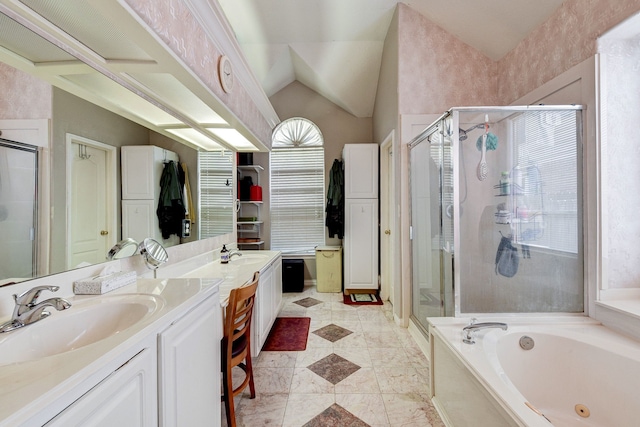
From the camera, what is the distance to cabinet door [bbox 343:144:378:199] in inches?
137

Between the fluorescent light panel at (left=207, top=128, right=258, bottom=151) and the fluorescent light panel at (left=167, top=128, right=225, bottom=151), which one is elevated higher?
the fluorescent light panel at (left=207, top=128, right=258, bottom=151)

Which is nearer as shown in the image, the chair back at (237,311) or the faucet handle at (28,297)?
the faucet handle at (28,297)

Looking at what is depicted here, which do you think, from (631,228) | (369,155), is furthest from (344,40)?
(631,228)

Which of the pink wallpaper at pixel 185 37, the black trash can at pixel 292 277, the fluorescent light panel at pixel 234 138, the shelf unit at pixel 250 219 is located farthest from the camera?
the shelf unit at pixel 250 219

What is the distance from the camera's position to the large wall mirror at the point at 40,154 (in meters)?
0.87

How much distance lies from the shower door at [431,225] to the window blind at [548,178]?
20.3 inches

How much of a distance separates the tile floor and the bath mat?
0.58 metres

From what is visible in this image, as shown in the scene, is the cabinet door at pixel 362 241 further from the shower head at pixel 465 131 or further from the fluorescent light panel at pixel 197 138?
the fluorescent light panel at pixel 197 138

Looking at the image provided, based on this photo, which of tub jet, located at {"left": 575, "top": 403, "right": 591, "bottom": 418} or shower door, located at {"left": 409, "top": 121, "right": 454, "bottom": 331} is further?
shower door, located at {"left": 409, "top": 121, "right": 454, "bottom": 331}

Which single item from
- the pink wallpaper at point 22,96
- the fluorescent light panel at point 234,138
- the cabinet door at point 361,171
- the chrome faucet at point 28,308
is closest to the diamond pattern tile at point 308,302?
the cabinet door at point 361,171

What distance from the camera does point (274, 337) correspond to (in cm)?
245

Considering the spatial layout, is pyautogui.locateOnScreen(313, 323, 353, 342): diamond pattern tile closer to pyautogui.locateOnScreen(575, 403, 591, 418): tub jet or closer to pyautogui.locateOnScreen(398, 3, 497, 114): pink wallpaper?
pyautogui.locateOnScreen(575, 403, 591, 418): tub jet

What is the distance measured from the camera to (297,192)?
4.13 metres

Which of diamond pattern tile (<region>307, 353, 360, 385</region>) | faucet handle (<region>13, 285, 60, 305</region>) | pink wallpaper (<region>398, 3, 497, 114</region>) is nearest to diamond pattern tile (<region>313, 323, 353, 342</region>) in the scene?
A: diamond pattern tile (<region>307, 353, 360, 385</region>)
